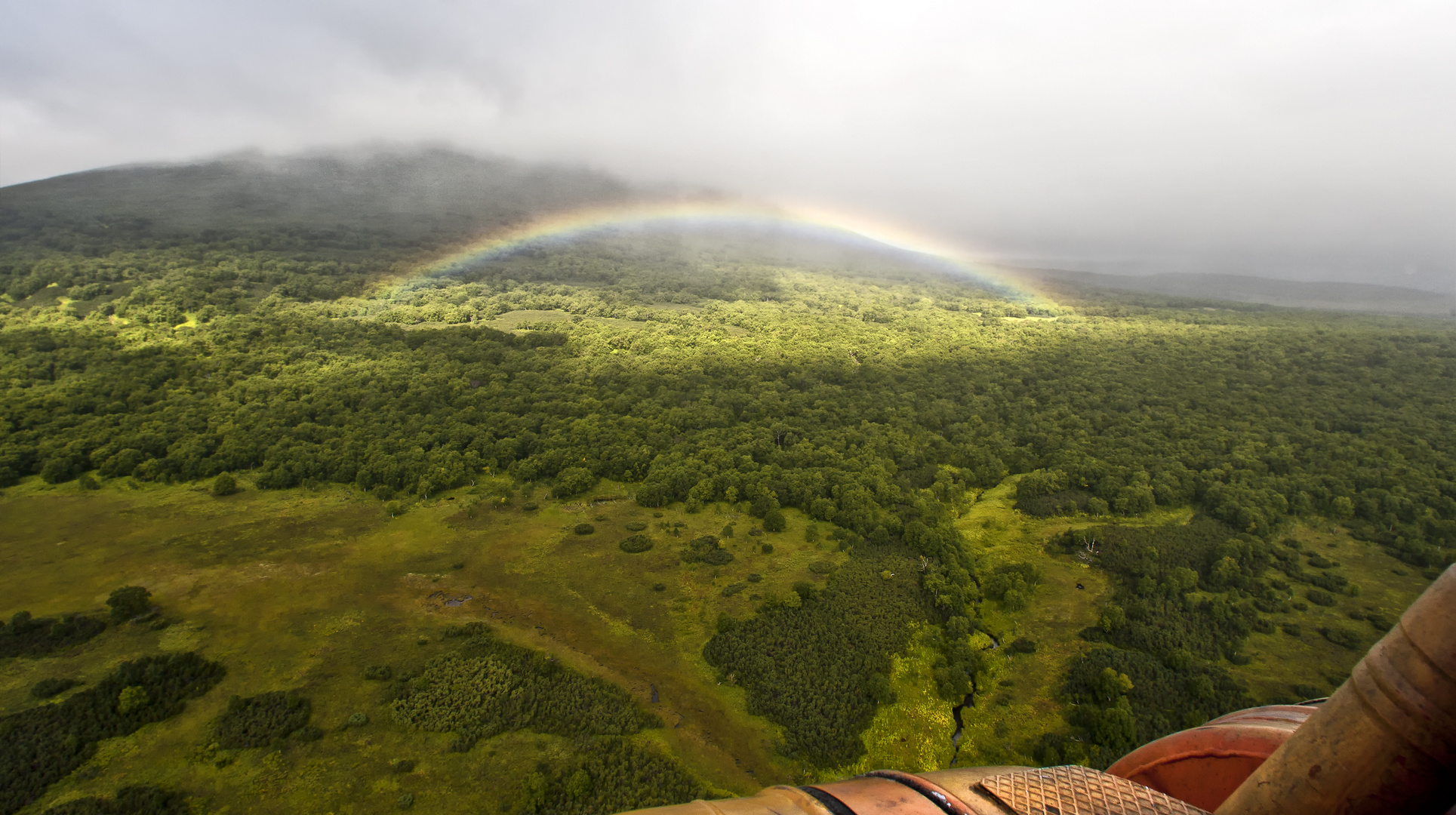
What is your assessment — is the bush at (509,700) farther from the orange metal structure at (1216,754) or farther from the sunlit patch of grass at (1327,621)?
the sunlit patch of grass at (1327,621)

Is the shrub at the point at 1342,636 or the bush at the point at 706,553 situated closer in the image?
the shrub at the point at 1342,636

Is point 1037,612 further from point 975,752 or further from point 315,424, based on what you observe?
point 315,424

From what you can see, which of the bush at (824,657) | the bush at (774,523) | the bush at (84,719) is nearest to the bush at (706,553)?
the bush at (774,523)

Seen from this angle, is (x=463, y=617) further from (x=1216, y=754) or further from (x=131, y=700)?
(x=1216, y=754)


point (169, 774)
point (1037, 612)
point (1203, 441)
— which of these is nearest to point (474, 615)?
point (169, 774)

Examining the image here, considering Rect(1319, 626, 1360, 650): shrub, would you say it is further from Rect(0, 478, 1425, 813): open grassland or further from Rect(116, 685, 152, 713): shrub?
Rect(116, 685, 152, 713): shrub

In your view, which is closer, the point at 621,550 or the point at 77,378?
the point at 621,550
